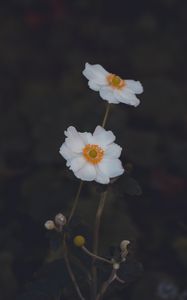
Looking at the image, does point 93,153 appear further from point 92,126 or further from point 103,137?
point 92,126

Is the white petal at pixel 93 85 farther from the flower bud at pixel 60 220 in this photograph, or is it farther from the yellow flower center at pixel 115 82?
the flower bud at pixel 60 220

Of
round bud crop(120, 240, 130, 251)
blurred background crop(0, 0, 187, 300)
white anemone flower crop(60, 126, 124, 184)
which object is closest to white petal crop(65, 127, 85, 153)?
white anemone flower crop(60, 126, 124, 184)

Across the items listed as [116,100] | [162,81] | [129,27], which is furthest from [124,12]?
[116,100]

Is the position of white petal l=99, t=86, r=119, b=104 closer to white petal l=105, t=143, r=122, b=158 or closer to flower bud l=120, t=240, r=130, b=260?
white petal l=105, t=143, r=122, b=158

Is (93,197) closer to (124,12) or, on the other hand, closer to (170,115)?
(170,115)

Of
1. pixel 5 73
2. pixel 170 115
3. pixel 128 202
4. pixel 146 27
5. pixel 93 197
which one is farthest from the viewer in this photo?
pixel 146 27

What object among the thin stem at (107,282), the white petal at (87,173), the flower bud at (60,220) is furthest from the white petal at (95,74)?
the thin stem at (107,282)

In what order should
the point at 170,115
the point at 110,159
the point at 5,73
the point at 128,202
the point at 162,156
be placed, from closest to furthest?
the point at 110,159, the point at 128,202, the point at 162,156, the point at 170,115, the point at 5,73
